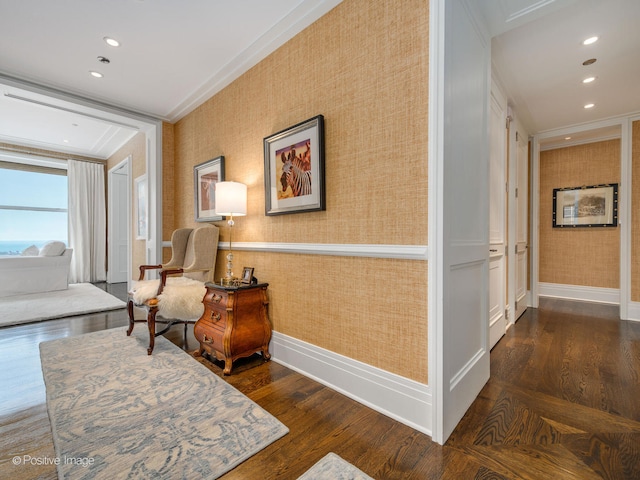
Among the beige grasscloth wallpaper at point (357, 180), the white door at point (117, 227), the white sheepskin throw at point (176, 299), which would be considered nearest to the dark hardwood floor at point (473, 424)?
the beige grasscloth wallpaper at point (357, 180)

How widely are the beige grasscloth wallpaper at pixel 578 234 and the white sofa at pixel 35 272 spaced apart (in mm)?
8479

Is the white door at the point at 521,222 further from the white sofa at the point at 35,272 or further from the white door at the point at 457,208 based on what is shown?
the white sofa at the point at 35,272

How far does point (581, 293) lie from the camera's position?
4.56m

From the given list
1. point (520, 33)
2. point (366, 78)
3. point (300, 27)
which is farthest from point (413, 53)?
point (520, 33)

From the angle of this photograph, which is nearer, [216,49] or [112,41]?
[112,41]

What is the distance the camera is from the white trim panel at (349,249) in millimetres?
1540

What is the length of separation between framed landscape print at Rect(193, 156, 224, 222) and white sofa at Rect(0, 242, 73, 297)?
12.0 ft

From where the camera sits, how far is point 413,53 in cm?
155

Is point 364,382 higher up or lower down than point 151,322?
lower down

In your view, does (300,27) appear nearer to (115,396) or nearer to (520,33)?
(520,33)

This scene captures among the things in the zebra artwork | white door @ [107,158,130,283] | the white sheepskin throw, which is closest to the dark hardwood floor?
the white sheepskin throw

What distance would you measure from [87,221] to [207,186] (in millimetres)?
4698

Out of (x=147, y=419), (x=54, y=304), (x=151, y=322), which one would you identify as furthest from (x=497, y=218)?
(x=54, y=304)

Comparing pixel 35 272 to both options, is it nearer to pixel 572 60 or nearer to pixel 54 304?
pixel 54 304
